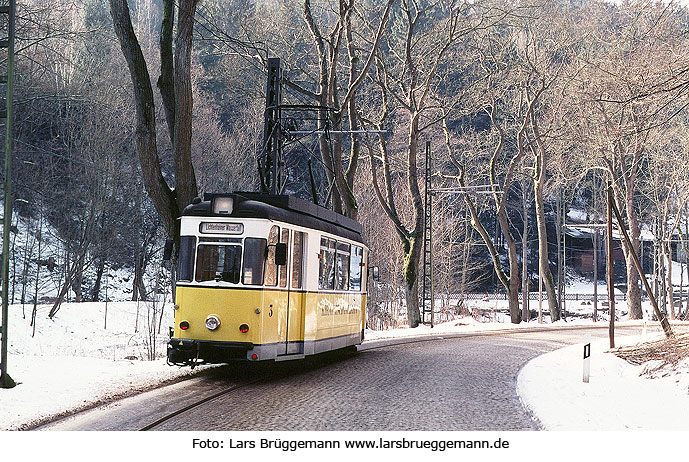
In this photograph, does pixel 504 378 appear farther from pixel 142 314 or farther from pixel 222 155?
pixel 222 155

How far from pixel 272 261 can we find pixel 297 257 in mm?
986

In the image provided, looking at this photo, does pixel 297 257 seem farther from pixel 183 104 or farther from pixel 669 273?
pixel 669 273

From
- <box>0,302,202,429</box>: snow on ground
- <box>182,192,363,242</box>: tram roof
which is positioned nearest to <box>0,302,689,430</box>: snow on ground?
<box>0,302,202,429</box>: snow on ground

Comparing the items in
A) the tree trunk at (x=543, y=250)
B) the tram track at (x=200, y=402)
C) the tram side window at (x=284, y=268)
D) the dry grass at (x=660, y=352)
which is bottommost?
the tram track at (x=200, y=402)

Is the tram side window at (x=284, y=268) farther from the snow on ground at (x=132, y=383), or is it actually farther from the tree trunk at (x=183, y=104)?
the tree trunk at (x=183, y=104)

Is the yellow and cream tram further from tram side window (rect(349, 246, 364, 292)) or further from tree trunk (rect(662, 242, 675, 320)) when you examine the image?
tree trunk (rect(662, 242, 675, 320))

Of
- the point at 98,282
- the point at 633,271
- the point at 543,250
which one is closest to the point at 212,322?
the point at 543,250

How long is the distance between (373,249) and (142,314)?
12486 millimetres

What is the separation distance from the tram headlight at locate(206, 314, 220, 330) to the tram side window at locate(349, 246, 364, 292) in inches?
209

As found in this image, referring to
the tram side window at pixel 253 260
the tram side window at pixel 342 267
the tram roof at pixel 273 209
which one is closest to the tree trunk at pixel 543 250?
the tram side window at pixel 342 267

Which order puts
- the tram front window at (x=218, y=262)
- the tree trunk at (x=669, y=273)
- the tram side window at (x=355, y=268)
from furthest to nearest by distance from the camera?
the tree trunk at (x=669, y=273) → the tram side window at (x=355, y=268) → the tram front window at (x=218, y=262)

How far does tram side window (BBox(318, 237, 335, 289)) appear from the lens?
634 inches

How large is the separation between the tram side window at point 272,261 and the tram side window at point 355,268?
4.58 m

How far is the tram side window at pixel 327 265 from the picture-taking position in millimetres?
16094
